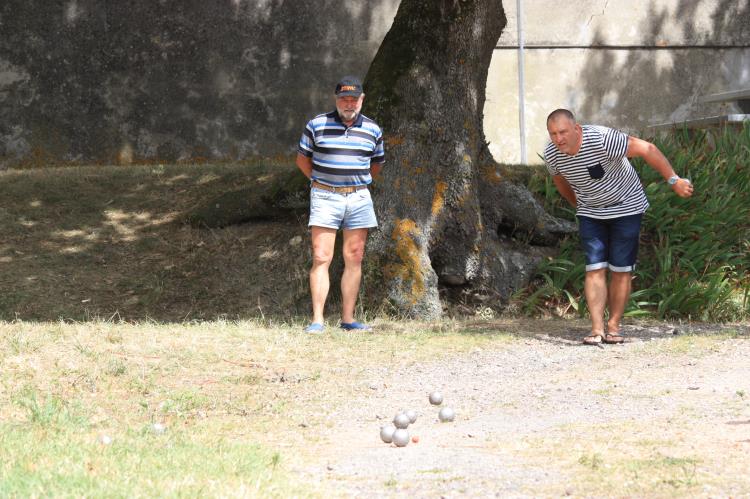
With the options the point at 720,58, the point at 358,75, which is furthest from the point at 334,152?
the point at 720,58

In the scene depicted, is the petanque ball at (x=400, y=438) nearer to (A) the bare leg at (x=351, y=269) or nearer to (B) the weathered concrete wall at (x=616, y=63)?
(A) the bare leg at (x=351, y=269)

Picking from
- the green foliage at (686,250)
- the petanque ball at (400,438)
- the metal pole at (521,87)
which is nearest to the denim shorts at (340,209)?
the green foliage at (686,250)

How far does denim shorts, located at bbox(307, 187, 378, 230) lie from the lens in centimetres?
788

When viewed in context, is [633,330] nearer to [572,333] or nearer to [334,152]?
[572,333]

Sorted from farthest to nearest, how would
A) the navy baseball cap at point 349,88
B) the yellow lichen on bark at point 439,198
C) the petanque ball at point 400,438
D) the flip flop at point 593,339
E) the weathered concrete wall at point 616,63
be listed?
the weathered concrete wall at point 616,63 → the yellow lichen on bark at point 439,198 → the navy baseball cap at point 349,88 → the flip flop at point 593,339 → the petanque ball at point 400,438

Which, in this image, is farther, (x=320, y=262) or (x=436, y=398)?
(x=320, y=262)

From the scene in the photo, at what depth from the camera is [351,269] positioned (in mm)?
8039

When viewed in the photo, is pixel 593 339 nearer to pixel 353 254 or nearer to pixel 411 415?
pixel 353 254

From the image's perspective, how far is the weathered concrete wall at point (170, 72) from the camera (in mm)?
13828

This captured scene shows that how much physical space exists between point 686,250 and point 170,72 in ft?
24.0

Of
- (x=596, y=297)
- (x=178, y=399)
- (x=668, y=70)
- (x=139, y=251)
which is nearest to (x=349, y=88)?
(x=596, y=297)

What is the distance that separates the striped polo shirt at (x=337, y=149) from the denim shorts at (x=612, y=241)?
5.56 ft

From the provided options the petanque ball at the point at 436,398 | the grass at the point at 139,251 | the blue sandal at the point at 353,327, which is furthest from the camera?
the grass at the point at 139,251

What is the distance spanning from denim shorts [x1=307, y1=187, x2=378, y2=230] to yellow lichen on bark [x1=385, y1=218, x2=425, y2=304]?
40.2 inches
